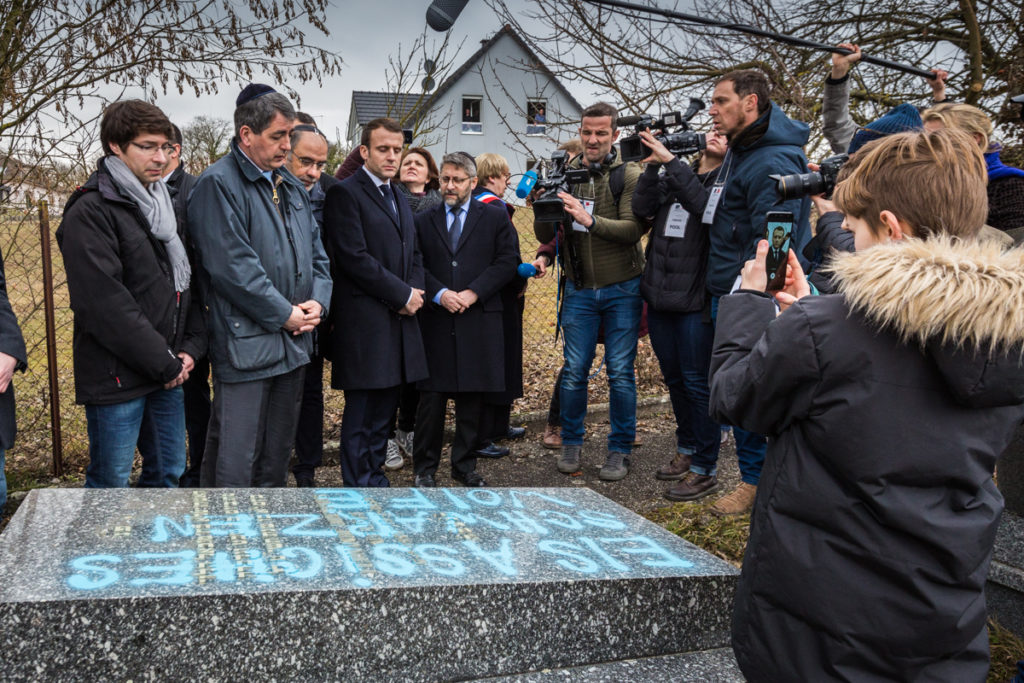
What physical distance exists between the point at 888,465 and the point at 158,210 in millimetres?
2997

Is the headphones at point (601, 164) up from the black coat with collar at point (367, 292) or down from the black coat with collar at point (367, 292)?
up

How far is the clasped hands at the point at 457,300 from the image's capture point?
447 cm

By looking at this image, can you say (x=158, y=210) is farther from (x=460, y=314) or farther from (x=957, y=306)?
(x=957, y=306)

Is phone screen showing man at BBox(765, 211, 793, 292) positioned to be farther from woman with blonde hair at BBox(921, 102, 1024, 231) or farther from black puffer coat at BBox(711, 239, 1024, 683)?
woman with blonde hair at BBox(921, 102, 1024, 231)

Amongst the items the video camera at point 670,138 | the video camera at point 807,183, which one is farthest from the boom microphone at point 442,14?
the video camera at point 807,183

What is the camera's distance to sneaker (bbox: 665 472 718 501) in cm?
446

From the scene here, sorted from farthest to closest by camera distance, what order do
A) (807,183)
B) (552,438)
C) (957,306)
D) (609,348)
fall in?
1. (552,438)
2. (609,348)
3. (807,183)
4. (957,306)

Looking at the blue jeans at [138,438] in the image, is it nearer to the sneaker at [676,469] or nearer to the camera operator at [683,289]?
the camera operator at [683,289]

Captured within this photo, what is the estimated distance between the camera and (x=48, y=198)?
15.4 feet

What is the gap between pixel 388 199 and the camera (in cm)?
433

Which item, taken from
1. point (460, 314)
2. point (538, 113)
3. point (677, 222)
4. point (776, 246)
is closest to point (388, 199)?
point (460, 314)

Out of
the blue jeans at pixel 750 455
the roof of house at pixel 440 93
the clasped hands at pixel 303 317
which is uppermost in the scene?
the roof of house at pixel 440 93

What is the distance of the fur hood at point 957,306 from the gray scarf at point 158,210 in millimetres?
2821

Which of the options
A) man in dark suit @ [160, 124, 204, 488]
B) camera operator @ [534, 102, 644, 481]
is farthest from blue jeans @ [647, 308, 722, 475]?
man in dark suit @ [160, 124, 204, 488]
